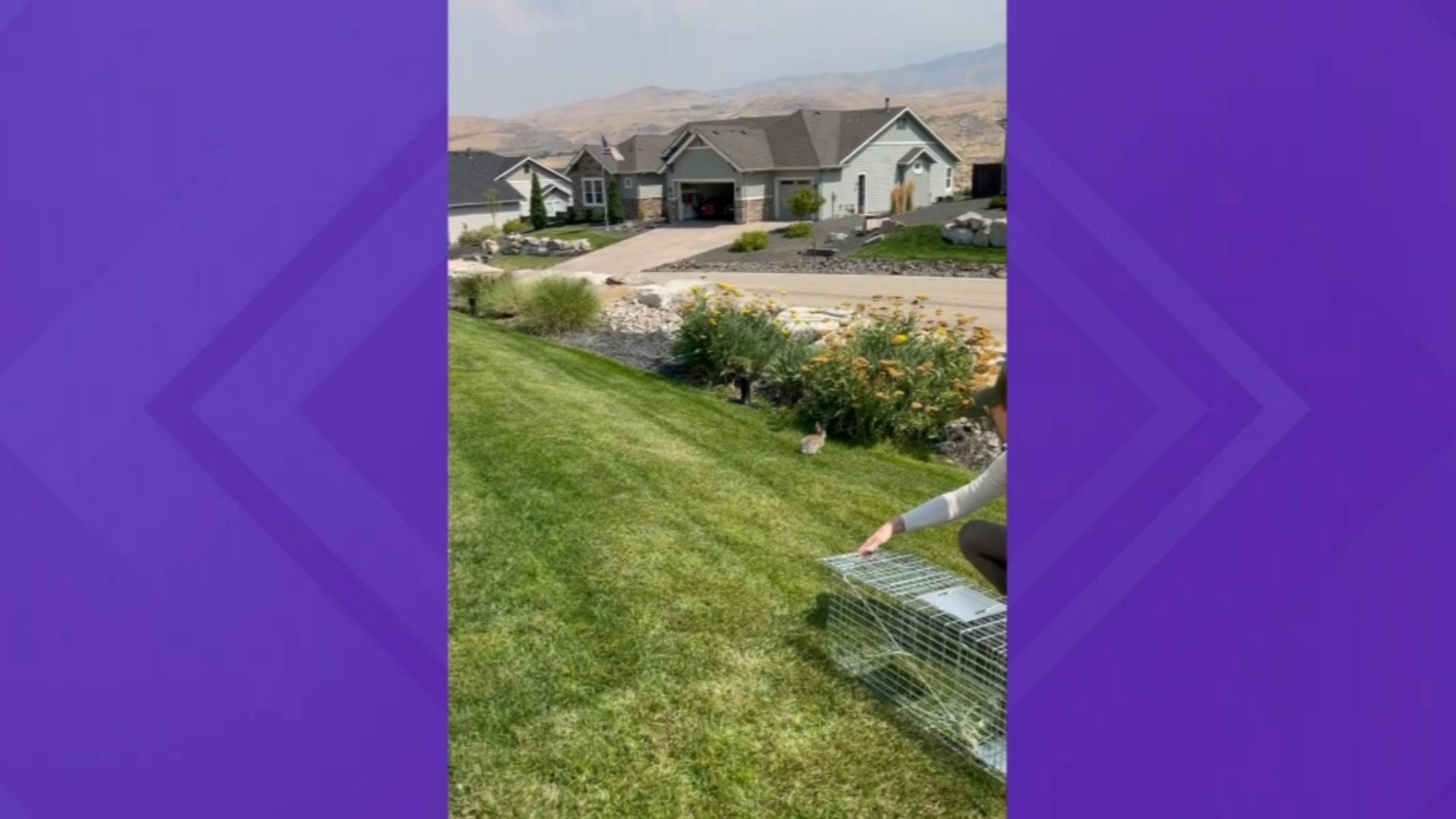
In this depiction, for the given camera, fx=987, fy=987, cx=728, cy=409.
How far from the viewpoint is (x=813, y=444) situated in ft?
19.8

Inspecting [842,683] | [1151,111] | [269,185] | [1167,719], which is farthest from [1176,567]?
[269,185]

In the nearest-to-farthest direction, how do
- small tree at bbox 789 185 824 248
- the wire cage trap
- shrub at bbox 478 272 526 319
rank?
the wire cage trap < shrub at bbox 478 272 526 319 < small tree at bbox 789 185 824 248

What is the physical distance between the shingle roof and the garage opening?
7981mm

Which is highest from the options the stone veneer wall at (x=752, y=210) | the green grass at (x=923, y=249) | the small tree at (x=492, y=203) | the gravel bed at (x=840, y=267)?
the small tree at (x=492, y=203)

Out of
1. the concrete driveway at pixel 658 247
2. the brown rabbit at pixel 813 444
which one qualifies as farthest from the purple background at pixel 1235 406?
the concrete driveway at pixel 658 247

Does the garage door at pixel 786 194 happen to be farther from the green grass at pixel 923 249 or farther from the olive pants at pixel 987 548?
the olive pants at pixel 987 548

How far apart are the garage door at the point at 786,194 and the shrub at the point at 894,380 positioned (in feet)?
94.7

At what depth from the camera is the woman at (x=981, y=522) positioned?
2.37 m

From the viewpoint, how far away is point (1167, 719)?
73.7 inches

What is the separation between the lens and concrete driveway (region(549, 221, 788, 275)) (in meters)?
25.7

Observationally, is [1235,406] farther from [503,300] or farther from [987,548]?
[503,300]

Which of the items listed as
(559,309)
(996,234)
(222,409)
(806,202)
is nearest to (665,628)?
(222,409)

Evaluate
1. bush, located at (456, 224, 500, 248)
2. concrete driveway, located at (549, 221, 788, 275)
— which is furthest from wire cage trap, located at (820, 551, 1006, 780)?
bush, located at (456, 224, 500, 248)

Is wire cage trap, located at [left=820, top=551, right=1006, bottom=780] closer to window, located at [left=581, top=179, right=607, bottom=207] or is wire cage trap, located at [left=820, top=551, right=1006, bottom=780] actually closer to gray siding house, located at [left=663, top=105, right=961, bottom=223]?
gray siding house, located at [left=663, top=105, right=961, bottom=223]
